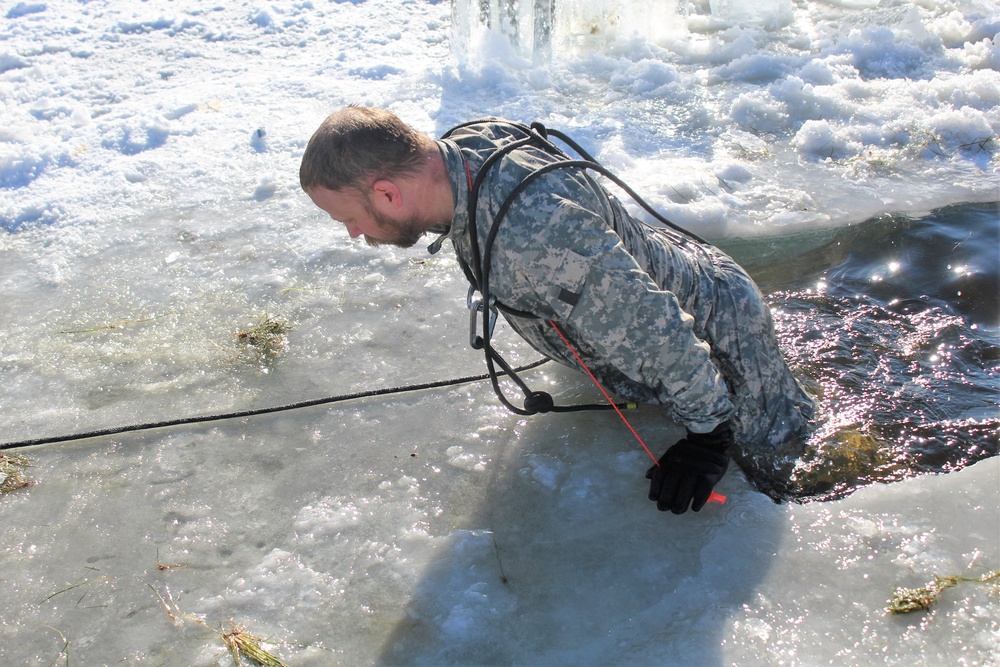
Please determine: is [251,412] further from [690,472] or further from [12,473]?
[690,472]

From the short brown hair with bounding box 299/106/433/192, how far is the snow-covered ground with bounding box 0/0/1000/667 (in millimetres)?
1160

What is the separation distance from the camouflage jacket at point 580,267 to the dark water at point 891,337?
0.79 meters

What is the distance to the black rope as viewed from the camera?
9.70 feet

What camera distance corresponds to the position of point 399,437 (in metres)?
3.00

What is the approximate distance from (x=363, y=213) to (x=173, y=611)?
1333mm

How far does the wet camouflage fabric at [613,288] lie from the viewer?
7.10 ft

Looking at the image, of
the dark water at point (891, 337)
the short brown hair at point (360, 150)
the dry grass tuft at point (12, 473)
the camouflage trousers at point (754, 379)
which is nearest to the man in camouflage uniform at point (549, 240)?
the short brown hair at point (360, 150)

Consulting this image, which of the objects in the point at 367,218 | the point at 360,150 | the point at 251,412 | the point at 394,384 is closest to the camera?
the point at 360,150

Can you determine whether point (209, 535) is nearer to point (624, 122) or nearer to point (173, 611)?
point (173, 611)

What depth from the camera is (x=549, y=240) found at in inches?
84.8

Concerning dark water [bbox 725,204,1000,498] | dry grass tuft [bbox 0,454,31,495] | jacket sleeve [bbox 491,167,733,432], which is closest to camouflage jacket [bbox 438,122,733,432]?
jacket sleeve [bbox 491,167,733,432]

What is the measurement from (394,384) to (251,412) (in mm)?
582

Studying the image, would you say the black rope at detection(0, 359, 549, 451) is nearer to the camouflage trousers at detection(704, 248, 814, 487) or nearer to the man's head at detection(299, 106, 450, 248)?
the camouflage trousers at detection(704, 248, 814, 487)

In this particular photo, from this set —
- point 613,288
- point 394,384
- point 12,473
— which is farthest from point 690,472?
point 12,473
